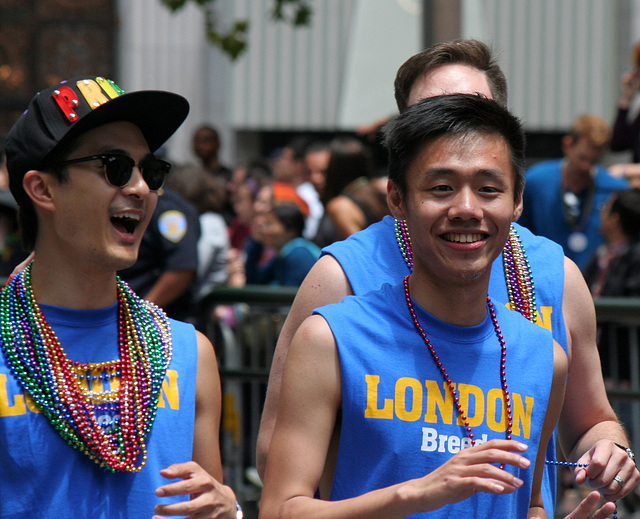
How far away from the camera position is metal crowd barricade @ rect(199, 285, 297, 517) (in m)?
5.89

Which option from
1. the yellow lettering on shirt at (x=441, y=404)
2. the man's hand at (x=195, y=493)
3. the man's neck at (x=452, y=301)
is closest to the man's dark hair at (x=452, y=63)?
the man's neck at (x=452, y=301)

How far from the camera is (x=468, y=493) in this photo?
1.80 meters

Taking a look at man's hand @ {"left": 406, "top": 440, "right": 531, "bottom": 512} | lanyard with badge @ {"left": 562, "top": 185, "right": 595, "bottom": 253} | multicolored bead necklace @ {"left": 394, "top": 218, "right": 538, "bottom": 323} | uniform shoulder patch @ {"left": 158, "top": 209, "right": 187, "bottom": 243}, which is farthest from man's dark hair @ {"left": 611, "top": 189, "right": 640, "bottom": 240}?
man's hand @ {"left": 406, "top": 440, "right": 531, "bottom": 512}

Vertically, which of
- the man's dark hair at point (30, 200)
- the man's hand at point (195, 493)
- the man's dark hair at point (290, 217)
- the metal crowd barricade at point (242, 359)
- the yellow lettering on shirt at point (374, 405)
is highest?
the man's dark hair at point (30, 200)

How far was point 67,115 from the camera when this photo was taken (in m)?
2.28

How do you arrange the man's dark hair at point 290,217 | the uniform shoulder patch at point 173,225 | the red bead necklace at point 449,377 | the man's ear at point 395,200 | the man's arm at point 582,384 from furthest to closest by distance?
the man's dark hair at point 290,217 → the uniform shoulder patch at point 173,225 → the man's arm at point 582,384 → the man's ear at point 395,200 → the red bead necklace at point 449,377

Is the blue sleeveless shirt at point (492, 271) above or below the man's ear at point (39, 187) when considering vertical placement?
below

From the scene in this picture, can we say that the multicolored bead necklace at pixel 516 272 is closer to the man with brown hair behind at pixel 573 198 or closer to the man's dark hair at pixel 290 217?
the man with brown hair behind at pixel 573 198

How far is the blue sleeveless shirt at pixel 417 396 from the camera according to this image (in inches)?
81.4

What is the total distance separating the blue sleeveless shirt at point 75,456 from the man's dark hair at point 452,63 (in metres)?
0.98

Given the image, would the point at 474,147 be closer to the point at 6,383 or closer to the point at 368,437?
the point at 368,437

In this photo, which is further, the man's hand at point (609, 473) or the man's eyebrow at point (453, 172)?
the man's hand at point (609, 473)

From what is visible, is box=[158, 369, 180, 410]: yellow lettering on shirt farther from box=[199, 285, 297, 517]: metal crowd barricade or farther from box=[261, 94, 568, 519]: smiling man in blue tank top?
box=[199, 285, 297, 517]: metal crowd barricade

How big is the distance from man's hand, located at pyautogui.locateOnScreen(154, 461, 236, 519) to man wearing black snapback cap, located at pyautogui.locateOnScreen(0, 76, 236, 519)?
1 cm
